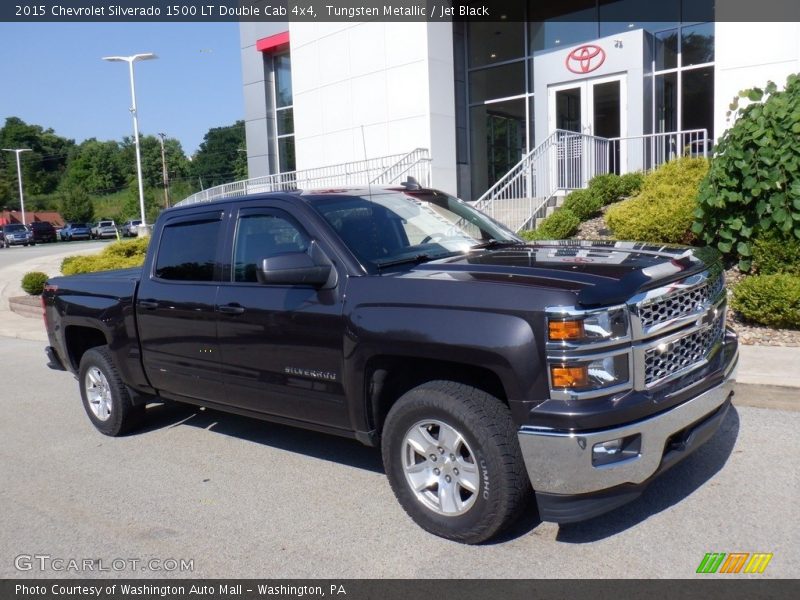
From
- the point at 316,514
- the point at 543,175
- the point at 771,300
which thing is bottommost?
the point at 316,514

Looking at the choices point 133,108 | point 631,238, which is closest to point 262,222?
point 631,238

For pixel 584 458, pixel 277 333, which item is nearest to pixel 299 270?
pixel 277 333

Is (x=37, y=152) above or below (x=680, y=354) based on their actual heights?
above

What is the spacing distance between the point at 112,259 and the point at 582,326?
50.2 feet

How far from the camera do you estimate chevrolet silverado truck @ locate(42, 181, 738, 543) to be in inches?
135

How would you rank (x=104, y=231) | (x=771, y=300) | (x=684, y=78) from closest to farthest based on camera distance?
(x=771, y=300), (x=684, y=78), (x=104, y=231)

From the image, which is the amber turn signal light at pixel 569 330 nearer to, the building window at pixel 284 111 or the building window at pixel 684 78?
the building window at pixel 684 78

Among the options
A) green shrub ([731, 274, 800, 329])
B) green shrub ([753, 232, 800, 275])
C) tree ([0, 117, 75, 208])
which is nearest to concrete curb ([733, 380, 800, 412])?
green shrub ([731, 274, 800, 329])

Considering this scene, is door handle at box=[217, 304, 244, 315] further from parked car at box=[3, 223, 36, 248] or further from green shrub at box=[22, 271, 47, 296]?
parked car at box=[3, 223, 36, 248]

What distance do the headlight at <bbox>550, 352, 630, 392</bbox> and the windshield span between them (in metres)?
1.42

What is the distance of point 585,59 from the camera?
17281 mm

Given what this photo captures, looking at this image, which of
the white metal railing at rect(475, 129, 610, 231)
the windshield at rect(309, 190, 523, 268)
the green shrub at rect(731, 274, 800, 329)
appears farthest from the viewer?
the white metal railing at rect(475, 129, 610, 231)

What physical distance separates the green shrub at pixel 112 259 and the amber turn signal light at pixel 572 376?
1450cm

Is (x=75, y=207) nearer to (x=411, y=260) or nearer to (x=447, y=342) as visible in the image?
(x=411, y=260)
